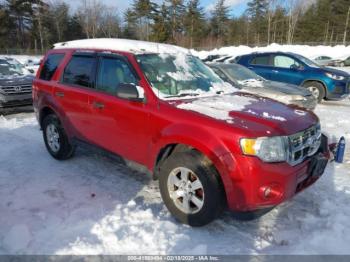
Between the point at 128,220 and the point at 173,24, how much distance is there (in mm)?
61317

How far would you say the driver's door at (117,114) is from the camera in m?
3.91

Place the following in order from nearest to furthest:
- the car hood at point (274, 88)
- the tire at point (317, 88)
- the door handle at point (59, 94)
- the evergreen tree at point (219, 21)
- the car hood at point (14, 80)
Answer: the door handle at point (59, 94) → the car hood at point (274, 88) → the car hood at point (14, 80) → the tire at point (317, 88) → the evergreen tree at point (219, 21)

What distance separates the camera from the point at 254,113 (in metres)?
3.53

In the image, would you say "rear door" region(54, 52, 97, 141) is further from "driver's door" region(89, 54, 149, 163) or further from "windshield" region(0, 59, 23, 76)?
"windshield" region(0, 59, 23, 76)

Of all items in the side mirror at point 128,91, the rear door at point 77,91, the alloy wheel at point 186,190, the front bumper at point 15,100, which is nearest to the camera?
the alloy wheel at point 186,190

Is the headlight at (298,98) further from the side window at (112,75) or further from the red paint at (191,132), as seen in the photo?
the side window at (112,75)

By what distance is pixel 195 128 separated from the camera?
3.31 metres

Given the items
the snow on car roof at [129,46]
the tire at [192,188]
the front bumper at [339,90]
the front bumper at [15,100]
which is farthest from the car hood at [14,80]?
the front bumper at [339,90]

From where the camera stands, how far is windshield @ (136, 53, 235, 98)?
13.2 ft

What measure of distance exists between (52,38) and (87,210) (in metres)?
59.2

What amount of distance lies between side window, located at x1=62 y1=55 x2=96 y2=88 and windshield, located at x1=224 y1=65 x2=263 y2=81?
16.5ft

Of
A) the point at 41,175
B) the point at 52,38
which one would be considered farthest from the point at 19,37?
the point at 41,175

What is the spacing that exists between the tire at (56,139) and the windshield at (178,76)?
6.55 feet

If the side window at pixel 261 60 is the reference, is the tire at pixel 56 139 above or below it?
below
